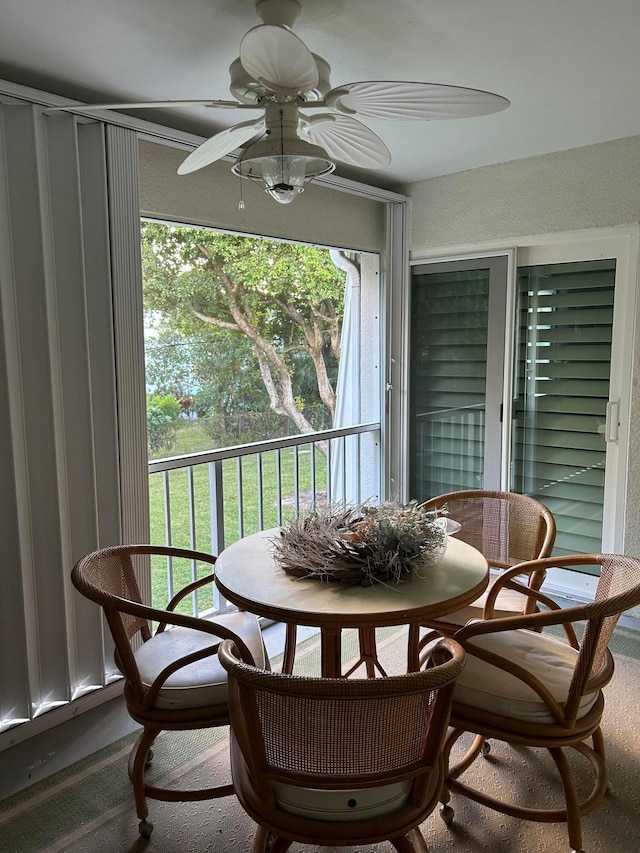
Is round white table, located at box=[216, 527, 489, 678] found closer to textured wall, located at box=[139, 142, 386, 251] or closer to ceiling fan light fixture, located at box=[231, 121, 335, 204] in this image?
ceiling fan light fixture, located at box=[231, 121, 335, 204]

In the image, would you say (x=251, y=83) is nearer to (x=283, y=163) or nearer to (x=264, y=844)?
(x=283, y=163)

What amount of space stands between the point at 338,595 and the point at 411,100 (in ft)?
4.28

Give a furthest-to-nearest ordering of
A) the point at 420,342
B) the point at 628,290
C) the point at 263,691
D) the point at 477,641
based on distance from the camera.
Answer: the point at 420,342, the point at 628,290, the point at 477,641, the point at 263,691

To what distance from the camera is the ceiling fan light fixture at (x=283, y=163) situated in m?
1.58

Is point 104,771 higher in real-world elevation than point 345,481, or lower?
lower

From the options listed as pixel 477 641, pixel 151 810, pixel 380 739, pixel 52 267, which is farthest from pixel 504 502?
pixel 52 267

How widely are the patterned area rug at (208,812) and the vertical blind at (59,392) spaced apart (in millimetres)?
351

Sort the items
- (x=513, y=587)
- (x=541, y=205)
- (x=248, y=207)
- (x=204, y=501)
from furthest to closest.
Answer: (x=204, y=501), (x=541, y=205), (x=248, y=207), (x=513, y=587)

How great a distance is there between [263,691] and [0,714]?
152 centimetres

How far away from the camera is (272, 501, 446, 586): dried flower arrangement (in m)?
1.83

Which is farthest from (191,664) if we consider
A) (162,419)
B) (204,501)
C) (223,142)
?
(204,501)

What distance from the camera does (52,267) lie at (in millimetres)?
2312

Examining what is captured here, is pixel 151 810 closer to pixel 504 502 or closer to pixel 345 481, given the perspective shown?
pixel 504 502

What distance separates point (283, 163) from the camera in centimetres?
162
